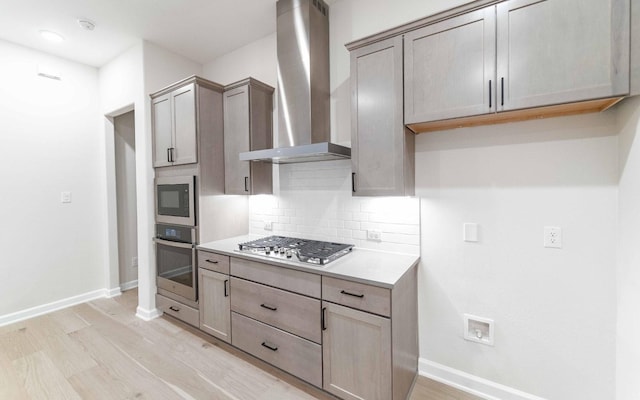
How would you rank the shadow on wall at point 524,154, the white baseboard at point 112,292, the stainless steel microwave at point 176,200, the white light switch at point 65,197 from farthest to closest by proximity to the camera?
the white baseboard at point 112,292 → the white light switch at point 65,197 → the stainless steel microwave at point 176,200 → the shadow on wall at point 524,154

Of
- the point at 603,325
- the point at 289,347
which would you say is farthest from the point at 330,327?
the point at 603,325

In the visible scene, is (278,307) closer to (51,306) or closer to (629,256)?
(629,256)

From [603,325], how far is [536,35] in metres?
1.62

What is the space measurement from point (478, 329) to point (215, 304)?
2.12 metres

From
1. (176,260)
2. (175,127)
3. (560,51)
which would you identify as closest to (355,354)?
(560,51)

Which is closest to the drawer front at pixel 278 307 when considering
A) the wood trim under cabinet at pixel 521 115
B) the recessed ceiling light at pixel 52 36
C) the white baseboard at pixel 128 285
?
the wood trim under cabinet at pixel 521 115

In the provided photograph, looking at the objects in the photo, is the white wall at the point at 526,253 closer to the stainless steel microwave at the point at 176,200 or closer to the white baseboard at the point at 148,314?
the stainless steel microwave at the point at 176,200

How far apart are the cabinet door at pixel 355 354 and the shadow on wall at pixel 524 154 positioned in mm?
1057

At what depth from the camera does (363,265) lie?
1.89m

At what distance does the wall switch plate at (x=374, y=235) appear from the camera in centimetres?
224

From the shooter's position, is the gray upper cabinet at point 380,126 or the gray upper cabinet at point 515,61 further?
the gray upper cabinet at point 380,126

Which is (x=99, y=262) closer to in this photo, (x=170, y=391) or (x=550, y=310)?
(x=170, y=391)

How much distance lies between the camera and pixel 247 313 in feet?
7.34

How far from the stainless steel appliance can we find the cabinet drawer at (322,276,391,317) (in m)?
1.55
